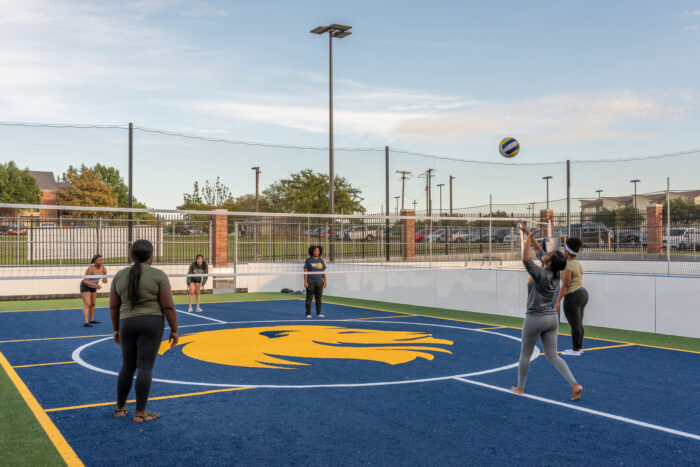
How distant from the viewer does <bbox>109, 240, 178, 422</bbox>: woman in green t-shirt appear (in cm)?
606

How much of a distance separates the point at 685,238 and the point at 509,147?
5225 mm

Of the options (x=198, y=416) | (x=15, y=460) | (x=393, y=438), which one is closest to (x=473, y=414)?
(x=393, y=438)

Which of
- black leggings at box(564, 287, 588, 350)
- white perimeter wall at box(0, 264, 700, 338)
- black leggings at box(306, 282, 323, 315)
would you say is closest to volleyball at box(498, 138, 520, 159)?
white perimeter wall at box(0, 264, 700, 338)

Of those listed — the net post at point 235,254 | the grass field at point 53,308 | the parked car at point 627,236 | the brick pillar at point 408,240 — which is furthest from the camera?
the net post at point 235,254

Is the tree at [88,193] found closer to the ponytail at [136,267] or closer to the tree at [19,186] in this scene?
the tree at [19,186]

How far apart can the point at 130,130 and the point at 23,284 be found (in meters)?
6.14

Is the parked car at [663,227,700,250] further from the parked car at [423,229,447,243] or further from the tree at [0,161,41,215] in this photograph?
the tree at [0,161,41,215]

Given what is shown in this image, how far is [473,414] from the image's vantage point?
6562mm

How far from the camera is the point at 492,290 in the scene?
16.7 meters

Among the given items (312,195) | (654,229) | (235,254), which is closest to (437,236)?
(654,229)

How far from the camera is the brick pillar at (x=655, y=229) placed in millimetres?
16903

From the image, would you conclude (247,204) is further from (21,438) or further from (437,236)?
(21,438)

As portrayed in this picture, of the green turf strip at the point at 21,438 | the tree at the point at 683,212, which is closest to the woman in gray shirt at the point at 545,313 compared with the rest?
the green turf strip at the point at 21,438

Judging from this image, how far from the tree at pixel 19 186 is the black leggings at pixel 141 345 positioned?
73417 millimetres
